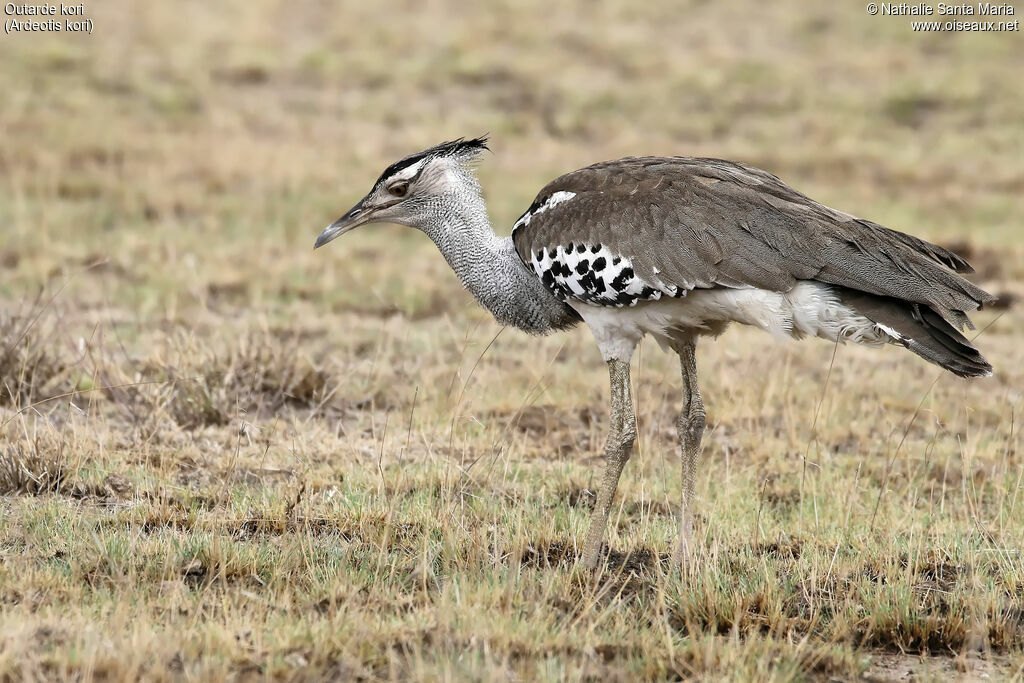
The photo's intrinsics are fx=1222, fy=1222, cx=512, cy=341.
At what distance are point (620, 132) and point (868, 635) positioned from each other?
12026 millimetres

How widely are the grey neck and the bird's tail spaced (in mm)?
1226

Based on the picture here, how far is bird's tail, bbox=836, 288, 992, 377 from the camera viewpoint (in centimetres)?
398

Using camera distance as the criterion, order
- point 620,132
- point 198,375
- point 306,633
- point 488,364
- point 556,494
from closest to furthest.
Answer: point 306,633
point 556,494
point 198,375
point 488,364
point 620,132

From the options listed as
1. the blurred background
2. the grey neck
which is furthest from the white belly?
the blurred background

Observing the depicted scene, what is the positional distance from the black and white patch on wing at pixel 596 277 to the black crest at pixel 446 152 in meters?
0.63

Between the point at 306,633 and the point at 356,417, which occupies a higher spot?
the point at 356,417

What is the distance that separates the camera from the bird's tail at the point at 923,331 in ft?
13.1

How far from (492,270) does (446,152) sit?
0.53 metres

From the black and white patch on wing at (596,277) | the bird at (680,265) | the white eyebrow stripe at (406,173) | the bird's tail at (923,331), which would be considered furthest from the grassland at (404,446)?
the white eyebrow stripe at (406,173)

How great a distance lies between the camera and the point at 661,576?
4.12 m

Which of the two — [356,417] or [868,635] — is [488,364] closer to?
[356,417]

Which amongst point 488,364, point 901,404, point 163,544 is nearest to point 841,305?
point 163,544

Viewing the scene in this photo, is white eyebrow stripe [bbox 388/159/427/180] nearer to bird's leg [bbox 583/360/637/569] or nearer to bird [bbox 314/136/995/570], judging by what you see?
bird [bbox 314/136/995/570]

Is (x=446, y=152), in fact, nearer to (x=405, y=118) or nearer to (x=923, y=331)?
(x=923, y=331)
